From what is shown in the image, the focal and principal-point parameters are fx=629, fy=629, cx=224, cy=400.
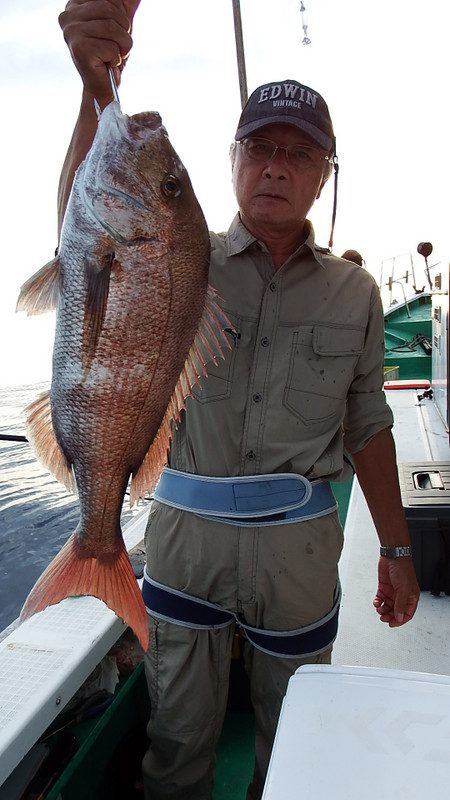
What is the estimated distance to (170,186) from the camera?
5.09 ft

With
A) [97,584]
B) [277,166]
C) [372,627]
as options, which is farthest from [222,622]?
[277,166]

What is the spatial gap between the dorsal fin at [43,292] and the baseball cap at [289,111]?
85cm

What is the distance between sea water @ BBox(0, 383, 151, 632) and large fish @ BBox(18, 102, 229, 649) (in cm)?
281

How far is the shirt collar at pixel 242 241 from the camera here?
2039 millimetres

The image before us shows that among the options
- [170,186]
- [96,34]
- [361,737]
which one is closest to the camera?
[361,737]

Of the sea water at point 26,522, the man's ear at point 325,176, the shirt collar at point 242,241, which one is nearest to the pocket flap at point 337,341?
the shirt collar at point 242,241

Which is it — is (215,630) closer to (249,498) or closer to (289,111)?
(249,498)

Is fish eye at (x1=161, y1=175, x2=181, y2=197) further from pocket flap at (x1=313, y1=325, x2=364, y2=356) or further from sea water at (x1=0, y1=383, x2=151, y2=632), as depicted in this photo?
sea water at (x1=0, y1=383, x2=151, y2=632)

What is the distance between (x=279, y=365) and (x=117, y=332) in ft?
2.18

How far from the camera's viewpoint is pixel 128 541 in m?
3.18

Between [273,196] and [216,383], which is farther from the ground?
[273,196]

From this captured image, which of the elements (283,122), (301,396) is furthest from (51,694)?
(283,122)

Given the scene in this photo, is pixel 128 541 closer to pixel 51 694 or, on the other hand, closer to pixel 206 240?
pixel 51 694

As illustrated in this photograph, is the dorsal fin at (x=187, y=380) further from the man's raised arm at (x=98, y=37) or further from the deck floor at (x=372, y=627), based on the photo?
the deck floor at (x=372, y=627)
